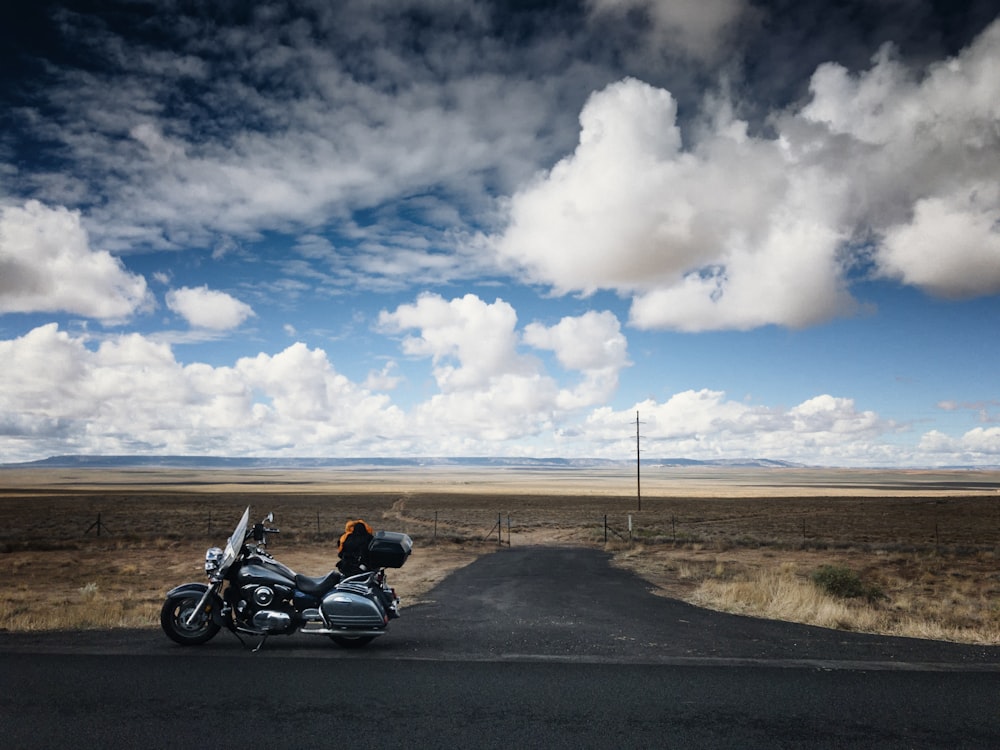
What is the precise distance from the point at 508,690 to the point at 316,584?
10.8 ft

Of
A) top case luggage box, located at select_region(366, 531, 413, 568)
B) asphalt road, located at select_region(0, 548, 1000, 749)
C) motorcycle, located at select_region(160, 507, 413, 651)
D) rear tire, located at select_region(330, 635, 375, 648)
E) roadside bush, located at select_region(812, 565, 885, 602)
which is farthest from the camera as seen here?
roadside bush, located at select_region(812, 565, 885, 602)

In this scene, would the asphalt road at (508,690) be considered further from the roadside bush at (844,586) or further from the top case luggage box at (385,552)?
the roadside bush at (844,586)

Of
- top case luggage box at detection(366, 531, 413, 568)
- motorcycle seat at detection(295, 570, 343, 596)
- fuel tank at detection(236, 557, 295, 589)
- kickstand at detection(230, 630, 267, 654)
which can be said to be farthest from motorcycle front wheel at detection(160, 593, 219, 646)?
top case luggage box at detection(366, 531, 413, 568)

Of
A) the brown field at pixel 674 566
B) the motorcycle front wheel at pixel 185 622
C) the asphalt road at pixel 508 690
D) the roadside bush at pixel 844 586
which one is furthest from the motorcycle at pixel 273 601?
the roadside bush at pixel 844 586

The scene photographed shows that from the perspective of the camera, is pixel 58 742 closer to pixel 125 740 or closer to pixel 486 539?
pixel 125 740

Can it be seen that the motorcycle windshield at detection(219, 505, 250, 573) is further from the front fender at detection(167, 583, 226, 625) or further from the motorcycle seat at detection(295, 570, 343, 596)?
the motorcycle seat at detection(295, 570, 343, 596)

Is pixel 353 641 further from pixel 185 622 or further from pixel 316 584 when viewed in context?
pixel 185 622

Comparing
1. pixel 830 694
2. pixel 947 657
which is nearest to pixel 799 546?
pixel 947 657

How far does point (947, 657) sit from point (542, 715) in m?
5.81

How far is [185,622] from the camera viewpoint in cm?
865

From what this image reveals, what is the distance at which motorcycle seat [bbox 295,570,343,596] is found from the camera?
8648mm

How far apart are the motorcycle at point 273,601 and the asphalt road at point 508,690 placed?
0.96 feet

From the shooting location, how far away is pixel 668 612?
12.3 meters

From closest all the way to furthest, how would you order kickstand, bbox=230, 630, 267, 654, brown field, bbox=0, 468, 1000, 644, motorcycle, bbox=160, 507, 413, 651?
kickstand, bbox=230, 630, 267, 654, motorcycle, bbox=160, 507, 413, 651, brown field, bbox=0, 468, 1000, 644
